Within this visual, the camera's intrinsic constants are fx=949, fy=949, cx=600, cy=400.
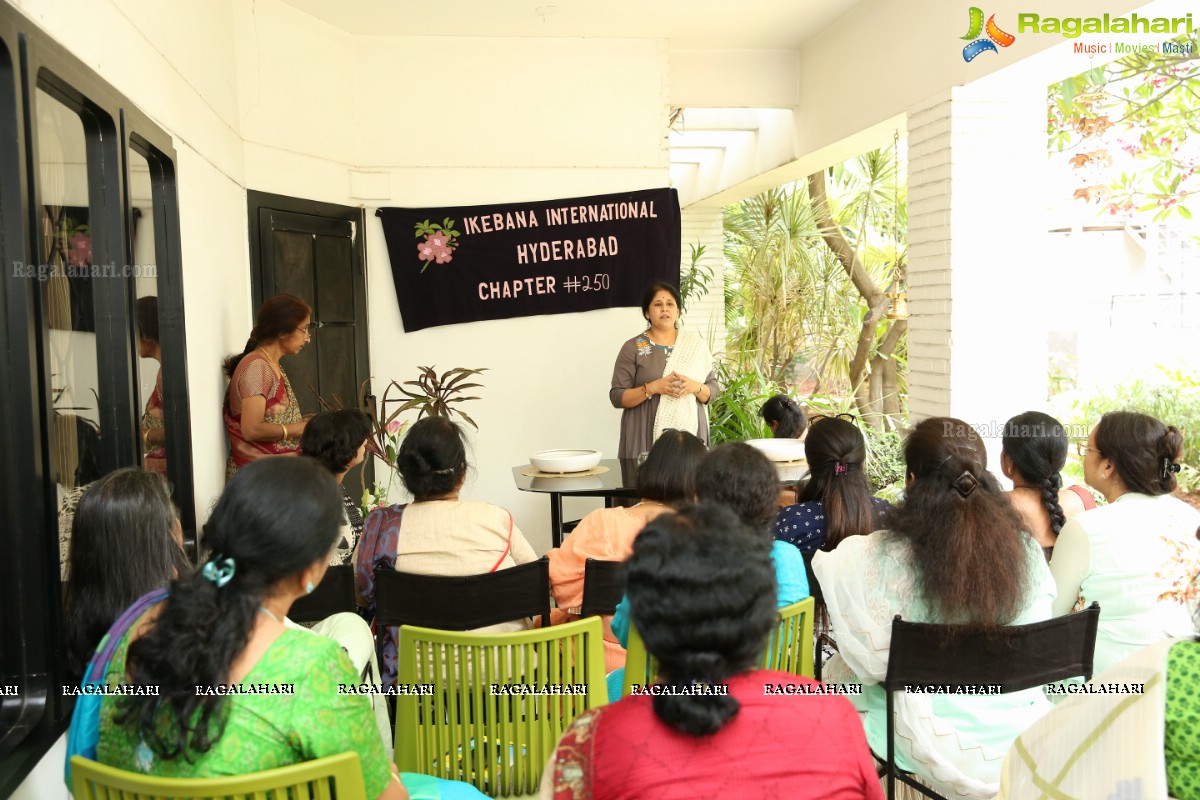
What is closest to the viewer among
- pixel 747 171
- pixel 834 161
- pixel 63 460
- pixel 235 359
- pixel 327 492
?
pixel 327 492

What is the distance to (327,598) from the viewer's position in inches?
88.9

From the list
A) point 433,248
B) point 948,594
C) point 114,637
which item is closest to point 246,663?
point 114,637

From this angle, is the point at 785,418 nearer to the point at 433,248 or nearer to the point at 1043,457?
the point at 1043,457

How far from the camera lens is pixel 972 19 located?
4.12 meters

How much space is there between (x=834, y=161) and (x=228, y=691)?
5.92m

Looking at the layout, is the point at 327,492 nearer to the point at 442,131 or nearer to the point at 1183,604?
the point at 1183,604

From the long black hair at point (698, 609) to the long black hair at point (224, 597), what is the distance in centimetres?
50

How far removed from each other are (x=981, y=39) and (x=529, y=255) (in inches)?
102

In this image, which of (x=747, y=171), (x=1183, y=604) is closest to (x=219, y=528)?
(x=1183, y=604)

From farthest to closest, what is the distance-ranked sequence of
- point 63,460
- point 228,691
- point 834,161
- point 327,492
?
point 834,161, point 63,460, point 327,492, point 228,691

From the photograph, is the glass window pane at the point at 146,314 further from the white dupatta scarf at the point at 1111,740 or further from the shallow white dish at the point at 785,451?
the white dupatta scarf at the point at 1111,740

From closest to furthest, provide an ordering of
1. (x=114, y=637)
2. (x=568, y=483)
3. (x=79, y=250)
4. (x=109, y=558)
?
(x=114, y=637) → (x=109, y=558) → (x=79, y=250) → (x=568, y=483)

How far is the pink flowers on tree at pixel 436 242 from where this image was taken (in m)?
5.39

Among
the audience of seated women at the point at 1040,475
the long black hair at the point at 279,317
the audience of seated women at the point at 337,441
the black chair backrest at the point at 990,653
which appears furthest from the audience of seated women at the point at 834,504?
the long black hair at the point at 279,317
